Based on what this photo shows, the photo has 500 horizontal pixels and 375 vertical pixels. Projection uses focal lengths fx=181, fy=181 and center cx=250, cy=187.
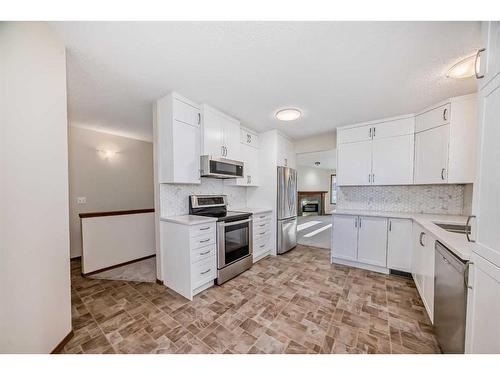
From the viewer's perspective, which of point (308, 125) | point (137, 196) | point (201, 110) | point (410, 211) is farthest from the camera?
point (137, 196)

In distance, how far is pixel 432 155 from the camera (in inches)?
99.3

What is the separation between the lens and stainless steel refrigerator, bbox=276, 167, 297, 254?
3.52m

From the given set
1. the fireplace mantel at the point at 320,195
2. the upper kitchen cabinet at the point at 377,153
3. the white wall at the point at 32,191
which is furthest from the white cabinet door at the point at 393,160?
the fireplace mantel at the point at 320,195

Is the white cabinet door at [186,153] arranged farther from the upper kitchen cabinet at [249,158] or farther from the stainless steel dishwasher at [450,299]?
the stainless steel dishwasher at [450,299]

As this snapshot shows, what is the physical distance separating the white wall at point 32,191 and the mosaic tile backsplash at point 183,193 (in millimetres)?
1094

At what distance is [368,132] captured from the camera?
3.05 meters

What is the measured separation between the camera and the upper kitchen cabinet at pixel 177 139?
2.25 metres

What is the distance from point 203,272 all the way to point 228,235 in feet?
1.80

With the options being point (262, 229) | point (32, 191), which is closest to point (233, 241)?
point (262, 229)

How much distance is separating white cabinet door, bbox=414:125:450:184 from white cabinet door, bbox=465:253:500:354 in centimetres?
204
